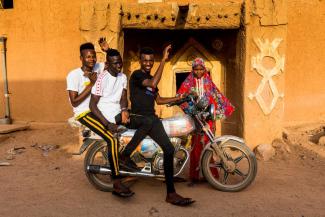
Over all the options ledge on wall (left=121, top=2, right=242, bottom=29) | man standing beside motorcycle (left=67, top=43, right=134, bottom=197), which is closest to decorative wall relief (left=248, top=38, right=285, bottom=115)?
ledge on wall (left=121, top=2, right=242, bottom=29)

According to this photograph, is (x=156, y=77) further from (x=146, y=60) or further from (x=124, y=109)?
(x=124, y=109)

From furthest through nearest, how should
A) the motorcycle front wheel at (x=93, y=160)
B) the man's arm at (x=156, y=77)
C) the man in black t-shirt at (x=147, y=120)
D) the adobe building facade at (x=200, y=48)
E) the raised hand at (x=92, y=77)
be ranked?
the adobe building facade at (x=200, y=48), the motorcycle front wheel at (x=93, y=160), the raised hand at (x=92, y=77), the man in black t-shirt at (x=147, y=120), the man's arm at (x=156, y=77)

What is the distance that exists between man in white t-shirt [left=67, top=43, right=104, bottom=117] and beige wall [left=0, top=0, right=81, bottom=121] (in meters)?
4.30

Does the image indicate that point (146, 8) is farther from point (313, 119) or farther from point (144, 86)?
point (313, 119)

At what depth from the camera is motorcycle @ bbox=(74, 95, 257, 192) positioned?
3.98 metres

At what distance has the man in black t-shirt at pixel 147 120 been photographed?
3754 millimetres

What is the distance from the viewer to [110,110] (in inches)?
154

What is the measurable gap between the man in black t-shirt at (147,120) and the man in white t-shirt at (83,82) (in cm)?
Result: 51

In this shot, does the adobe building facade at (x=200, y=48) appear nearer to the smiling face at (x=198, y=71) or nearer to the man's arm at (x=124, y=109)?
the smiling face at (x=198, y=71)

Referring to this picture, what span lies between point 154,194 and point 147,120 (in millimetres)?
921

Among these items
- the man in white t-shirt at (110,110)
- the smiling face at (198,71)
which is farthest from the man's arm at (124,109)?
the smiling face at (198,71)

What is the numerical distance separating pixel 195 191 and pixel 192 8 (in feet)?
10.2

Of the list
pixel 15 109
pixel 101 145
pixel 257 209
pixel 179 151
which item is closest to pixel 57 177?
pixel 101 145

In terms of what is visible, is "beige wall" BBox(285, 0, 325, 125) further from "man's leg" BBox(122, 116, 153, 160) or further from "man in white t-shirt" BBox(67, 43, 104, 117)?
"man in white t-shirt" BBox(67, 43, 104, 117)
